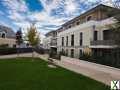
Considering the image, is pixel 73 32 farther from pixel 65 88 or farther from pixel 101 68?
pixel 65 88

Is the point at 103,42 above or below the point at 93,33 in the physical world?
below

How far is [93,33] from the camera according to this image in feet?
89.2

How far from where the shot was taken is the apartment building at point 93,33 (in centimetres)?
2368

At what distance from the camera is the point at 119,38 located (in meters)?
16.7

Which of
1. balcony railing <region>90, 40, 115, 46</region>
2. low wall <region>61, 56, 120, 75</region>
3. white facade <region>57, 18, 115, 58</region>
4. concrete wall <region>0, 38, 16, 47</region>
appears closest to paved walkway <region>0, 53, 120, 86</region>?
low wall <region>61, 56, 120, 75</region>

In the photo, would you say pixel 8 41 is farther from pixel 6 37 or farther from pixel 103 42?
pixel 103 42

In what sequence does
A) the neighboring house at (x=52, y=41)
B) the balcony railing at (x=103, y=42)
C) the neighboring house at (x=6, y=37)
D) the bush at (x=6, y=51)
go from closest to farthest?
the balcony railing at (x=103, y=42)
the bush at (x=6, y=51)
the neighboring house at (x=6, y=37)
the neighboring house at (x=52, y=41)

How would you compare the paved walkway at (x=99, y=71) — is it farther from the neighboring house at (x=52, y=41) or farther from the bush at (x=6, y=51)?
the neighboring house at (x=52, y=41)

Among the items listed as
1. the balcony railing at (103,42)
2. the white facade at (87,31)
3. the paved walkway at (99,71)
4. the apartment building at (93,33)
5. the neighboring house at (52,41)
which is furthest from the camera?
the neighboring house at (52,41)

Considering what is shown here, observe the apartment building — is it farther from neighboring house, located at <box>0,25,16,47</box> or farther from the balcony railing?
neighboring house, located at <box>0,25,16,47</box>

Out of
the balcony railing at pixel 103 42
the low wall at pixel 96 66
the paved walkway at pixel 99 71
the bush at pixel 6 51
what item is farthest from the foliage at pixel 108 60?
the bush at pixel 6 51

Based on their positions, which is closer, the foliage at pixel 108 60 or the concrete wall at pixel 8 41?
the foliage at pixel 108 60

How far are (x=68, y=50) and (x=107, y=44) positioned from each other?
15.3 m

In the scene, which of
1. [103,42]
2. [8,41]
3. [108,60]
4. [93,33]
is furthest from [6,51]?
[108,60]
